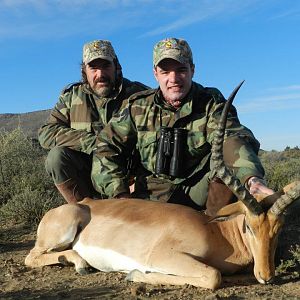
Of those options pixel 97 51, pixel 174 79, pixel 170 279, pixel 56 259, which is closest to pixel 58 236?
pixel 56 259

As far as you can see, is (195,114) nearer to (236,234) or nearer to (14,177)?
(236,234)

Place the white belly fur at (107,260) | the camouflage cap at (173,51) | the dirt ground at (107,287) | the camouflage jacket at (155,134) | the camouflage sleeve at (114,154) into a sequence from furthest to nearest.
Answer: the camouflage sleeve at (114,154)
the camouflage cap at (173,51)
the camouflage jacket at (155,134)
the white belly fur at (107,260)
the dirt ground at (107,287)

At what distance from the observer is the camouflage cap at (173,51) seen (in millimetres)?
6613

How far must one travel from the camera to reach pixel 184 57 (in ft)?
21.9

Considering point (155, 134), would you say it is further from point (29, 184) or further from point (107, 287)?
point (29, 184)

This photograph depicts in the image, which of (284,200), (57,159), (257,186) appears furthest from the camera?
(57,159)

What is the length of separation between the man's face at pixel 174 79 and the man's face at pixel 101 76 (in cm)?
128

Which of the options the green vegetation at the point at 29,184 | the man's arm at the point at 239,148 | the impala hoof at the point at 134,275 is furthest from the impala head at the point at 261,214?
the impala hoof at the point at 134,275

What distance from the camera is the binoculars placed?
259 inches

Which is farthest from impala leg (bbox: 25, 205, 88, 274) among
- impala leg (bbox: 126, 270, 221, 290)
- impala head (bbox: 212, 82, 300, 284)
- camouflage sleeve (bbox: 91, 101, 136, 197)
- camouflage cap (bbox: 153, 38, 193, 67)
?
camouflage cap (bbox: 153, 38, 193, 67)

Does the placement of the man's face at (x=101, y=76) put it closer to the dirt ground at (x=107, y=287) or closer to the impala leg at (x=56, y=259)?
the impala leg at (x=56, y=259)

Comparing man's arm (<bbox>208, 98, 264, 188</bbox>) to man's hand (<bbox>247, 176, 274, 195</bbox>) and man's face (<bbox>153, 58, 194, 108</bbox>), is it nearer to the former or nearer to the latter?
man's hand (<bbox>247, 176, 274, 195</bbox>)

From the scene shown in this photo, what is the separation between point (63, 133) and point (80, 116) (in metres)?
0.36

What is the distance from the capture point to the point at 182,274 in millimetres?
4805
